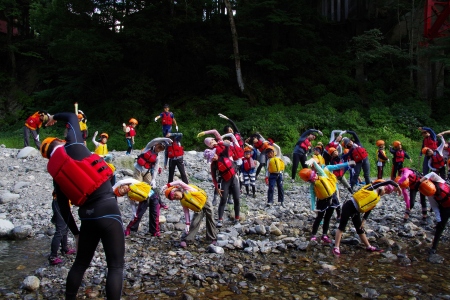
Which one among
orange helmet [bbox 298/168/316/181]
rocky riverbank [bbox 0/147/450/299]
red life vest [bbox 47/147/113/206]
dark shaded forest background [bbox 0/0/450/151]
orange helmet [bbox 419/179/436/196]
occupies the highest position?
dark shaded forest background [bbox 0/0/450/151]

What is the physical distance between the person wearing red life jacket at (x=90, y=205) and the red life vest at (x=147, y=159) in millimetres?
3656

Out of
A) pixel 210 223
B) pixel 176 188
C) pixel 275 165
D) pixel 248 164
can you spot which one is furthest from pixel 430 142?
pixel 176 188

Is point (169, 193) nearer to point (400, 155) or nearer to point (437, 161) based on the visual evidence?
point (437, 161)

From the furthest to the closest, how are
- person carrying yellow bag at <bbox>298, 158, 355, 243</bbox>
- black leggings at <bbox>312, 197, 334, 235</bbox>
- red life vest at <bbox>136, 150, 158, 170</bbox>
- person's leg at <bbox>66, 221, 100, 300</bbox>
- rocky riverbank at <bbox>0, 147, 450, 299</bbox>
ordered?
red life vest at <bbox>136, 150, 158, 170</bbox> → black leggings at <bbox>312, 197, 334, 235</bbox> → person carrying yellow bag at <bbox>298, 158, 355, 243</bbox> → rocky riverbank at <bbox>0, 147, 450, 299</bbox> → person's leg at <bbox>66, 221, 100, 300</bbox>

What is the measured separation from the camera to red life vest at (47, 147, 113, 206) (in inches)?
145

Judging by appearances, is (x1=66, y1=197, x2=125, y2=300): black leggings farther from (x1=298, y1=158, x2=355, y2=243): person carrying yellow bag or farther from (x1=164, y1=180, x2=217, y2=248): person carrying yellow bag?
(x1=298, y1=158, x2=355, y2=243): person carrying yellow bag

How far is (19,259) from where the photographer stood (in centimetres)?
652

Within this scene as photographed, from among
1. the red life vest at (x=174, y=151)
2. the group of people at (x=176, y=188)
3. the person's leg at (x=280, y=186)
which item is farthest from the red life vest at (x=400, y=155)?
the red life vest at (x=174, y=151)

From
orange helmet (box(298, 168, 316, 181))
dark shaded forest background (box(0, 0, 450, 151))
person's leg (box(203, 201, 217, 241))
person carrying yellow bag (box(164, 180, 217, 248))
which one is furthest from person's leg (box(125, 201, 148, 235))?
dark shaded forest background (box(0, 0, 450, 151))

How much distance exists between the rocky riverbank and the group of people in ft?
1.21

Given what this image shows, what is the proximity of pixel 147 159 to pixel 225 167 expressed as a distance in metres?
1.69

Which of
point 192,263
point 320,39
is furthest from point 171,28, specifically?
point 192,263

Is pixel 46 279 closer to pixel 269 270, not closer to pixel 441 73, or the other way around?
pixel 269 270

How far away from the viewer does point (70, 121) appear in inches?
167
